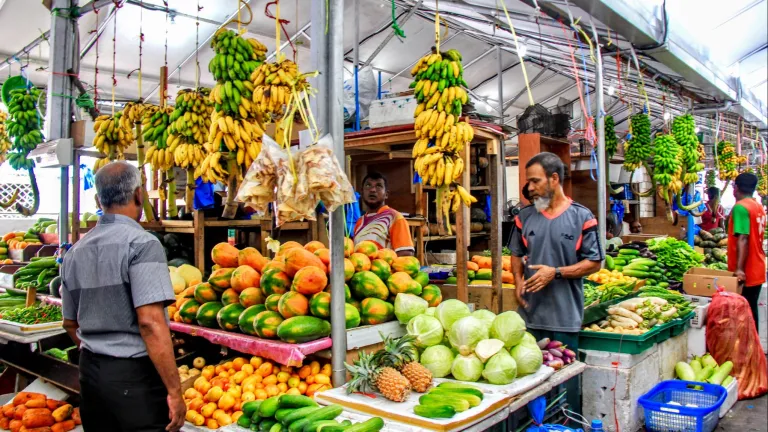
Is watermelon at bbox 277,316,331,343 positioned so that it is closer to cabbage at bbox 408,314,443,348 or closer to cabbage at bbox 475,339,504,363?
cabbage at bbox 408,314,443,348

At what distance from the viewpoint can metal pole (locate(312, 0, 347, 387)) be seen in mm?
Result: 2490

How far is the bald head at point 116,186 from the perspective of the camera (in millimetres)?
2303

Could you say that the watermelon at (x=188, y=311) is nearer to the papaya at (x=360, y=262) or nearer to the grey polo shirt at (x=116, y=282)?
the grey polo shirt at (x=116, y=282)

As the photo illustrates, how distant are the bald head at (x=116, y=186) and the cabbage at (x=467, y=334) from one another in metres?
1.61

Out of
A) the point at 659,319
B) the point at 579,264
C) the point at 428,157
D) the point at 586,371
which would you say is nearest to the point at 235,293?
the point at 428,157

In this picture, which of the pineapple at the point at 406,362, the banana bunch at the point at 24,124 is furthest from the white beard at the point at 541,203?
→ the banana bunch at the point at 24,124

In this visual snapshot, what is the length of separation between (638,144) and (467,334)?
5.75 meters

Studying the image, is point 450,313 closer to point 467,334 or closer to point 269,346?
point 467,334

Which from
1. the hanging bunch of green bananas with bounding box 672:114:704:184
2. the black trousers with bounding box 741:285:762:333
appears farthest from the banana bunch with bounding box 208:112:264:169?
the hanging bunch of green bananas with bounding box 672:114:704:184

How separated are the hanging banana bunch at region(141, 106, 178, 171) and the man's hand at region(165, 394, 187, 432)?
190cm

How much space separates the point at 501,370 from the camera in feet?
8.29

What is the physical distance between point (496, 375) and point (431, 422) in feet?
1.94

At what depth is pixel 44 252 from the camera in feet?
18.7

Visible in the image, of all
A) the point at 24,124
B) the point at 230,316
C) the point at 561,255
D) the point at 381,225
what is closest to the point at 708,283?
the point at 561,255
